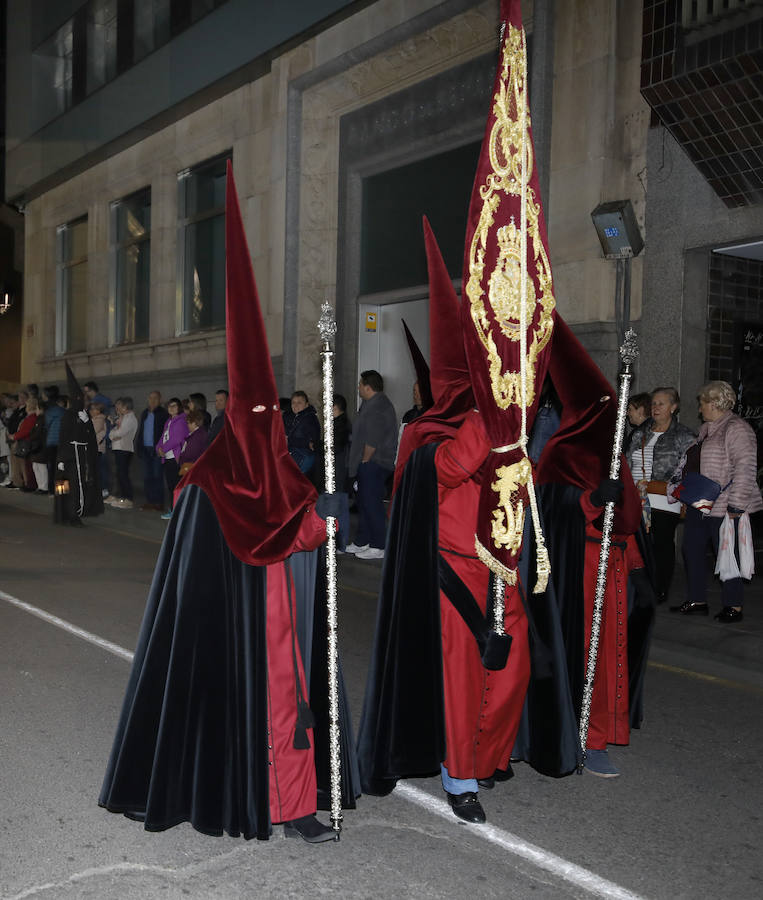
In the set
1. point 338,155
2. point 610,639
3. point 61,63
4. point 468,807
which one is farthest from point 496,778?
point 61,63

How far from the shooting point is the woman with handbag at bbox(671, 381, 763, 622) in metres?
7.74

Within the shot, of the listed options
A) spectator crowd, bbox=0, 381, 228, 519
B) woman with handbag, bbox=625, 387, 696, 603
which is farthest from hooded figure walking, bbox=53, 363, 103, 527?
woman with handbag, bbox=625, 387, 696, 603

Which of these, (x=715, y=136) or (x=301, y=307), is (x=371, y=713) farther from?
(x=301, y=307)

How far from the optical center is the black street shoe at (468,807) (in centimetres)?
415

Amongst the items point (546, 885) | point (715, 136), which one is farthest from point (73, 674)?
point (715, 136)

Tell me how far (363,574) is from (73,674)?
429 cm

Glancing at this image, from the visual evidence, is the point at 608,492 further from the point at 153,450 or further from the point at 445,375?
the point at 153,450

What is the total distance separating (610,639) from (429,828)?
1.42m

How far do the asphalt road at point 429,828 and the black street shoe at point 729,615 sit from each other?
1.00 metres

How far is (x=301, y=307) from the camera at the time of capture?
647 inches

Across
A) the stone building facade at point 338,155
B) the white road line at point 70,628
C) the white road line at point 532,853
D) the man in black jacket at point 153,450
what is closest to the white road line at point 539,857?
the white road line at point 532,853

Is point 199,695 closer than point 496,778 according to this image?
Yes

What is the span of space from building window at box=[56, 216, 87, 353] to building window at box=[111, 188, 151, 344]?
2.04 meters

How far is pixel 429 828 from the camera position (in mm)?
4098
